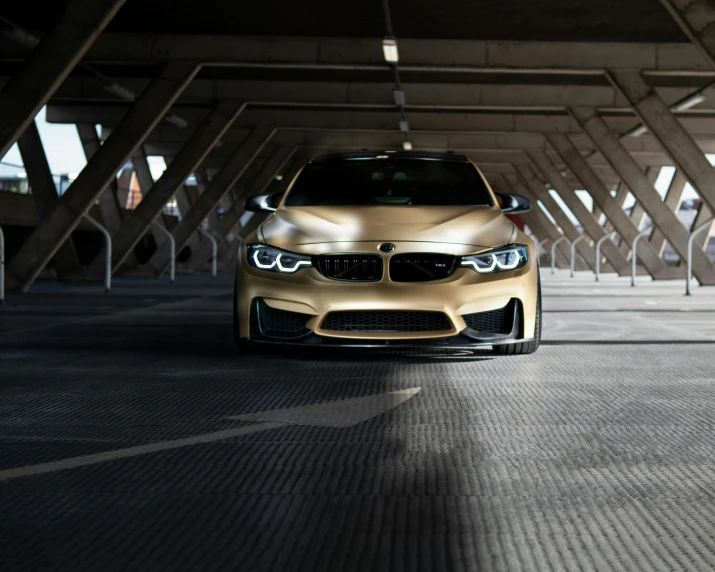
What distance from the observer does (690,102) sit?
3031 cm

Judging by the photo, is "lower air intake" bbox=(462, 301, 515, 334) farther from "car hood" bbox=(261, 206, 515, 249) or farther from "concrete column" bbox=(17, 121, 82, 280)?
"concrete column" bbox=(17, 121, 82, 280)

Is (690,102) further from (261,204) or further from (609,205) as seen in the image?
(261,204)

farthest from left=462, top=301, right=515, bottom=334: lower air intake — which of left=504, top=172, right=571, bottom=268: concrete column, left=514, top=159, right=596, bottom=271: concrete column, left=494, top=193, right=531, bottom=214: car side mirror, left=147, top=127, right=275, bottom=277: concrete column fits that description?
left=504, top=172, right=571, bottom=268: concrete column

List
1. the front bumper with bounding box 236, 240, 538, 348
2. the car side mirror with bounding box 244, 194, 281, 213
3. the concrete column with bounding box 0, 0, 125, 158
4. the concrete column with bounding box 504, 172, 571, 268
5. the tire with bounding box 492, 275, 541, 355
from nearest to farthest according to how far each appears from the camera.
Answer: the front bumper with bounding box 236, 240, 538, 348, the tire with bounding box 492, 275, 541, 355, the car side mirror with bounding box 244, 194, 281, 213, the concrete column with bounding box 0, 0, 125, 158, the concrete column with bounding box 504, 172, 571, 268

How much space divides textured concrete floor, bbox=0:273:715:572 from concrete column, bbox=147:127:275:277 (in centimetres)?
2438

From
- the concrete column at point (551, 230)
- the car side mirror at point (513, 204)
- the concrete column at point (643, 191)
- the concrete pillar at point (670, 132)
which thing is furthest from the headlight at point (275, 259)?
the concrete column at point (551, 230)

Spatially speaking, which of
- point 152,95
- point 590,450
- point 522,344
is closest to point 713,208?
point 152,95

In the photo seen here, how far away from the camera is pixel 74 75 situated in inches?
1190

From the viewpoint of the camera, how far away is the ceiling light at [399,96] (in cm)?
2852

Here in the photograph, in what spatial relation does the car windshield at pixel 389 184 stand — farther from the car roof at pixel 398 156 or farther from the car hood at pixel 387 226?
the car hood at pixel 387 226

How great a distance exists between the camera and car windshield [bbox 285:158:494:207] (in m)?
9.51

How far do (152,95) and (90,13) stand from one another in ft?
20.4

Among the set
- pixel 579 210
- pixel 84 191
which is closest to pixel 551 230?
pixel 579 210

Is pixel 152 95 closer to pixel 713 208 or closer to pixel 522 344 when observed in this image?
pixel 713 208
